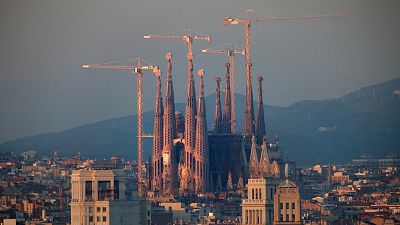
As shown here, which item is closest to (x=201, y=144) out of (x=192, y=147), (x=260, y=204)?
(x=192, y=147)

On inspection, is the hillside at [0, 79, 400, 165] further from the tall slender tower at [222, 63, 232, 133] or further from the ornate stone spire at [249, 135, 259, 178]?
the ornate stone spire at [249, 135, 259, 178]

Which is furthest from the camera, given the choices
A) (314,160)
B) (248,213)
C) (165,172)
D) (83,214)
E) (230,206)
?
(314,160)

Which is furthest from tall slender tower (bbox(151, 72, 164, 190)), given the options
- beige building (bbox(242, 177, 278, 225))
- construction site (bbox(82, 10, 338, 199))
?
beige building (bbox(242, 177, 278, 225))

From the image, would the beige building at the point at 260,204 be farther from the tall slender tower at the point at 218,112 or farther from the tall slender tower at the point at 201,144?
the tall slender tower at the point at 218,112

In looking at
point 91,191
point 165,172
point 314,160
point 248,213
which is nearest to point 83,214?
point 91,191

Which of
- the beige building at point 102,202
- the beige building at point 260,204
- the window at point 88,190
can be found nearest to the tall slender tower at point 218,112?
the beige building at point 260,204

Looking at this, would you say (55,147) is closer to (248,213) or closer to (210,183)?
(210,183)

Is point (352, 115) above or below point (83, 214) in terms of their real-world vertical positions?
above

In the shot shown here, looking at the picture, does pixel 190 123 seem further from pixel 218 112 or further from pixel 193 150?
pixel 218 112
